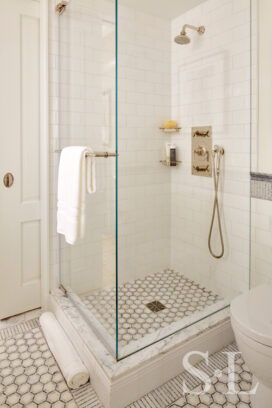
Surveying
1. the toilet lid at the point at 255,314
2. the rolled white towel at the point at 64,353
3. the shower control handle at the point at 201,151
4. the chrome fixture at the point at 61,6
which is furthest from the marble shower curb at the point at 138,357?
the chrome fixture at the point at 61,6

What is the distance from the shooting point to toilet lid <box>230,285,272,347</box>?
1.36 metres

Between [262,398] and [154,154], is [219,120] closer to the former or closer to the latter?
[154,154]

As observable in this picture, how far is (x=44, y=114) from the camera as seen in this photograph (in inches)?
88.5

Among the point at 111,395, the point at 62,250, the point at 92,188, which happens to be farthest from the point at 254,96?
the point at 111,395

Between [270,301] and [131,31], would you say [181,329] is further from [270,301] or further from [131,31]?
[131,31]

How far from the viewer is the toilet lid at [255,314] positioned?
4.45 feet

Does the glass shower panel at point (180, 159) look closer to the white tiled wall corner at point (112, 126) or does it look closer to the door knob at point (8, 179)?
the white tiled wall corner at point (112, 126)

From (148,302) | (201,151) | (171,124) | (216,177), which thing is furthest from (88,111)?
(148,302)

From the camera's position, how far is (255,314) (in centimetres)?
149

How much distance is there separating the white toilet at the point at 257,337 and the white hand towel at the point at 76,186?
97 cm

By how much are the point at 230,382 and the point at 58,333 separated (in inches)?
43.1

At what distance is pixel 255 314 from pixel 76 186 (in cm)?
116

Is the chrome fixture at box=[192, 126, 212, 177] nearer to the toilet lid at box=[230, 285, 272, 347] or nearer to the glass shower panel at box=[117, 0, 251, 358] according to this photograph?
the glass shower panel at box=[117, 0, 251, 358]

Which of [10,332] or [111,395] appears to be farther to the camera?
[10,332]
